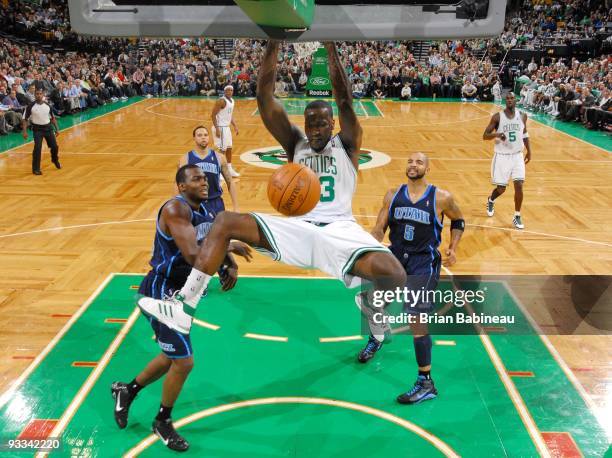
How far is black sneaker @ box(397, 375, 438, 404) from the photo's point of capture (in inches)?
171

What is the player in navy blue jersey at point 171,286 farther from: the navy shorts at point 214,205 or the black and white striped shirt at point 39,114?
the black and white striped shirt at point 39,114

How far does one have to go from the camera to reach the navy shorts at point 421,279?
4.39m

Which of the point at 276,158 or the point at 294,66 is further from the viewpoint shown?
the point at 294,66

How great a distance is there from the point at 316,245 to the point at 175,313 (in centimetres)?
94

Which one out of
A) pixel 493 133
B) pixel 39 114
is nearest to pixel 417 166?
pixel 493 133

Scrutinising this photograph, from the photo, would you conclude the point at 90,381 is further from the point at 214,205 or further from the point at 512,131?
the point at 512,131

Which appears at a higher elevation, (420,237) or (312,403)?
(420,237)

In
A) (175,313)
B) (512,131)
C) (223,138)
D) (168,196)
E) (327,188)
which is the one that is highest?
(327,188)

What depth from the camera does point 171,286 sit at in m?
3.96

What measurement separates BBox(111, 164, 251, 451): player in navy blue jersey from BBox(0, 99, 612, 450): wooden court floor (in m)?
1.34

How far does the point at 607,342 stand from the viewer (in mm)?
5367

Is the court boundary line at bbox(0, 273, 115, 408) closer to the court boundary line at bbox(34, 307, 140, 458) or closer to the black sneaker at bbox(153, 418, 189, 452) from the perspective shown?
the court boundary line at bbox(34, 307, 140, 458)

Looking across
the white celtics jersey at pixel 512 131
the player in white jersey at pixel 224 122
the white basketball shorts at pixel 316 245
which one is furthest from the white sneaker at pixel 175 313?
the player in white jersey at pixel 224 122

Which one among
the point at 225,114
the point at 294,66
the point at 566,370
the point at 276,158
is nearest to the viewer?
the point at 566,370
